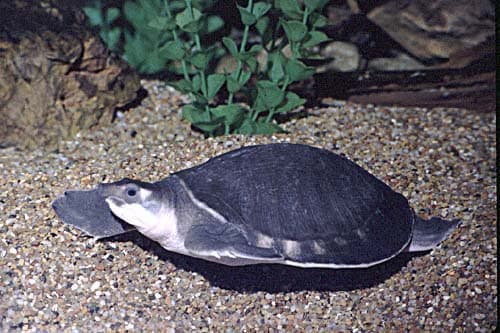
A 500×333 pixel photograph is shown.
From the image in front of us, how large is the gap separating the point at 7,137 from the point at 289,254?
2206 mm

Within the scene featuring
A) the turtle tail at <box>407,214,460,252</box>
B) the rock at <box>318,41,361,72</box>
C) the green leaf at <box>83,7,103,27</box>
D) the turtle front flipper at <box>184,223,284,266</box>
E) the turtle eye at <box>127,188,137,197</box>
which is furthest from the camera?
the green leaf at <box>83,7,103,27</box>

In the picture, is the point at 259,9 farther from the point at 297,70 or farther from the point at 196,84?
the point at 196,84

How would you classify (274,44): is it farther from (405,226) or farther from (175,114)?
(405,226)

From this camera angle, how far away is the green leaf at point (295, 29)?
11.5ft

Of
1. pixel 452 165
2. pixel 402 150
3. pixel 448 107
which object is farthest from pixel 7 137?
pixel 448 107

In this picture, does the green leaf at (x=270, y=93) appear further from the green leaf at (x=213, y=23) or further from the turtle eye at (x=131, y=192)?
the turtle eye at (x=131, y=192)

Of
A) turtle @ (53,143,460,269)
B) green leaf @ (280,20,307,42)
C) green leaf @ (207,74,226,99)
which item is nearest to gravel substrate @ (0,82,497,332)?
turtle @ (53,143,460,269)

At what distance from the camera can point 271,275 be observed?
281 cm

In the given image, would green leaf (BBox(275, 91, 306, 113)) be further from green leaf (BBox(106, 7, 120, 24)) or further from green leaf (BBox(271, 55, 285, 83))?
green leaf (BBox(106, 7, 120, 24))

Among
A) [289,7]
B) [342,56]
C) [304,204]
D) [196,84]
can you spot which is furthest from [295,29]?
[304,204]

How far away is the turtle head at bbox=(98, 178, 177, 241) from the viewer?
241cm

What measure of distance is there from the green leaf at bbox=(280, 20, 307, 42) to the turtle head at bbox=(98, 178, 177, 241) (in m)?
1.52

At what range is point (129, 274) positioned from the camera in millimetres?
2670

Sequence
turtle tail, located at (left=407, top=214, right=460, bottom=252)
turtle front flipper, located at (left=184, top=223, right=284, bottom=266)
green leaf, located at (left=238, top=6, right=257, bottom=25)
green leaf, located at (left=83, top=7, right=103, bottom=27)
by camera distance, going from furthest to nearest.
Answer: green leaf, located at (left=83, top=7, right=103, bottom=27)
green leaf, located at (left=238, top=6, right=257, bottom=25)
turtle tail, located at (left=407, top=214, right=460, bottom=252)
turtle front flipper, located at (left=184, top=223, right=284, bottom=266)
